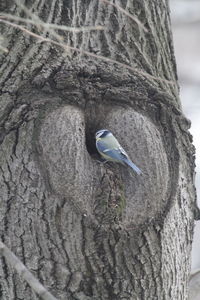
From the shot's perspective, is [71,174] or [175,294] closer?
[71,174]

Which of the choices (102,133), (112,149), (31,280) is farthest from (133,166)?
(31,280)

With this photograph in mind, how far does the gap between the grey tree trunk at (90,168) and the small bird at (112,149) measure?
3 centimetres

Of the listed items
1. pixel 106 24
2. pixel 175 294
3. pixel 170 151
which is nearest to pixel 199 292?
pixel 175 294

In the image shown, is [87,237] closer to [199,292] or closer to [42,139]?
[42,139]

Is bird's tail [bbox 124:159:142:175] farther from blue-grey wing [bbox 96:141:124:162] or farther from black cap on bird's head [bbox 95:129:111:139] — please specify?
black cap on bird's head [bbox 95:129:111:139]

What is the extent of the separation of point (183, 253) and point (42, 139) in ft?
2.39

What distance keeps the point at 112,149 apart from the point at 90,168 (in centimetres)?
11

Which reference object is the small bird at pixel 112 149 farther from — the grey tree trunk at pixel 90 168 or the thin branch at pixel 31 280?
the thin branch at pixel 31 280

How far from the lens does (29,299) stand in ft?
7.13

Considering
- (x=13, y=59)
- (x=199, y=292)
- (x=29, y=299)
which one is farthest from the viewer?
(x=199, y=292)

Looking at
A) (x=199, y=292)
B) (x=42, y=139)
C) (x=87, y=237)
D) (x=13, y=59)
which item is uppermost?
(x=13, y=59)

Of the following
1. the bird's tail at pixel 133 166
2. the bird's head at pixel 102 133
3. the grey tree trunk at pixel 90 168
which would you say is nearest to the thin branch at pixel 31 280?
the grey tree trunk at pixel 90 168

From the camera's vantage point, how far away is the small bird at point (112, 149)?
2.31 m

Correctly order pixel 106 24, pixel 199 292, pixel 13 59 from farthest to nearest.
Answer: pixel 199 292, pixel 106 24, pixel 13 59
